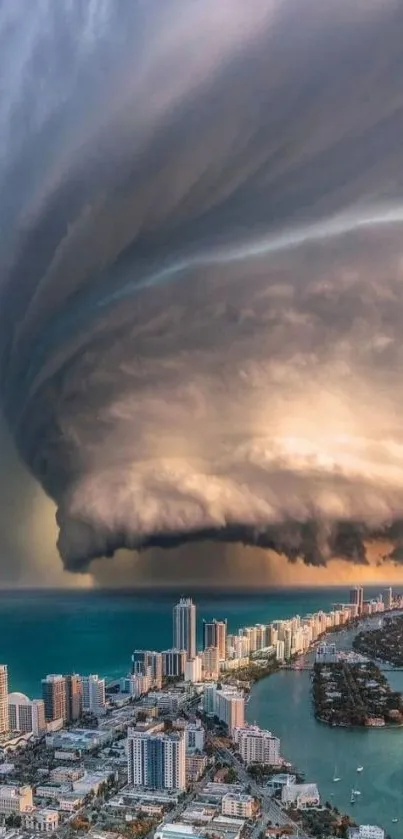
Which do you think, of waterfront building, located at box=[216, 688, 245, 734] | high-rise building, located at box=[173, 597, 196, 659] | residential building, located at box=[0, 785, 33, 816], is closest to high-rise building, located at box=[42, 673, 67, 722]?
residential building, located at box=[0, 785, 33, 816]

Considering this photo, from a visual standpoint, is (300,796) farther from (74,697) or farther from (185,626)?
(74,697)

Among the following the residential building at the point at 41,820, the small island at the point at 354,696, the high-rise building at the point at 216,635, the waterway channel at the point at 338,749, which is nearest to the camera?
the waterway channel at the point at 338,749

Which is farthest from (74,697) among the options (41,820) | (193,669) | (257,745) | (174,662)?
(257,745)

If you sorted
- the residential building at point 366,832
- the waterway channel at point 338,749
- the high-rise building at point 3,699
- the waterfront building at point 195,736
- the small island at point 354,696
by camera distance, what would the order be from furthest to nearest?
the high-rise building at point 3,699
the waterfront building at point 195,736
the small island at point 354,696
the waterway channel at point 338,749
the residential building at point 366,832

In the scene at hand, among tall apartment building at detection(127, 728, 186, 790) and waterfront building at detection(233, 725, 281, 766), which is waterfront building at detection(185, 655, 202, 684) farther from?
waterfront building at detection(233, 725, 281, 766)

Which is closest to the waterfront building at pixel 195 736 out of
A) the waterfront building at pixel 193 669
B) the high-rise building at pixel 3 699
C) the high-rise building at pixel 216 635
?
the waterfront building at pixel 193 669

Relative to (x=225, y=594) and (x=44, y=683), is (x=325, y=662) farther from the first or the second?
(x=44, y=683)

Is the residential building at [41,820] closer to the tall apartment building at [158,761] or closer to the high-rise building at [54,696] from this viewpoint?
the tall apartment building at [158,761]

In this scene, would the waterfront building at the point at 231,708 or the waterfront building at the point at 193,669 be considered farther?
the waterfront building at the point at 193,669
